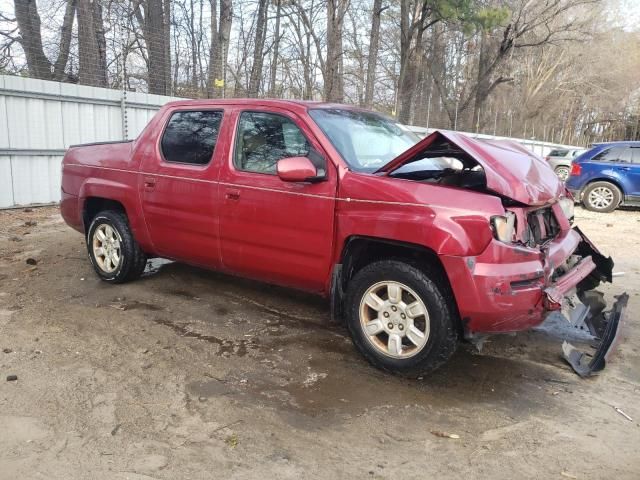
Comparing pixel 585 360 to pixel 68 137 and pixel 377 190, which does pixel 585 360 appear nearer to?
pixel 377 190

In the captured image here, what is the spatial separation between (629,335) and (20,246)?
7.11 metres

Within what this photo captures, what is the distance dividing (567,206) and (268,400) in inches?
113

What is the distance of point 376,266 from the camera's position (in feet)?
12.1

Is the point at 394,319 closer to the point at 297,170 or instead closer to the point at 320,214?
the point at 320,214

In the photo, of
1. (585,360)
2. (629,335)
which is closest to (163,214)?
(585,360)

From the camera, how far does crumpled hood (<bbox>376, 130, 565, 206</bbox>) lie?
3.41m

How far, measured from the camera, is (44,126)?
9.63 meters

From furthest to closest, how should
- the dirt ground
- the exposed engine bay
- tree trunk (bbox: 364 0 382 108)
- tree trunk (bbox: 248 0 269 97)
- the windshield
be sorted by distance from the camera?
tree trunk (bbox: 364 0 382 108) < tree trunk (bbox: 248 0 269 97) < the windshield < the exposed engine bay < the dirt ground

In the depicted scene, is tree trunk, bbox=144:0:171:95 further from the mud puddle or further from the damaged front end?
the damaged front end

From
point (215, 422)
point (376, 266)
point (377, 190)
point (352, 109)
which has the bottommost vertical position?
point (215, 422)

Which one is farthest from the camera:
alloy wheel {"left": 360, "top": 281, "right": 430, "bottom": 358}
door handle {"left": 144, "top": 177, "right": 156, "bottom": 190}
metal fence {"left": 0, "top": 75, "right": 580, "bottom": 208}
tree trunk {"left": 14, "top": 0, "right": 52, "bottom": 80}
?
tree trunk {"left": 14, "top": 0, "right": 52, "bottom": 80}

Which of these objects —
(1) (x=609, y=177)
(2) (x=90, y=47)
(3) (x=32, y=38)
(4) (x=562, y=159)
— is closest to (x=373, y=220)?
(1) (x=609, y=177)

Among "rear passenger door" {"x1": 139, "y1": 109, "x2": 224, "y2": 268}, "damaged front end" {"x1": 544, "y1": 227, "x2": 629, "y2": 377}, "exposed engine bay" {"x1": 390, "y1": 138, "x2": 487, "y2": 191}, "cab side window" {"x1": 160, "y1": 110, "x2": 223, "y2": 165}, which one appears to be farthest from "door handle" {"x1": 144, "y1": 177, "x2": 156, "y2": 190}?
"damaged front end" {"x1": 544, "y1": 227, "x2": 629, "y2": 377}

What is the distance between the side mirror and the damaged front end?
1.70 metres
